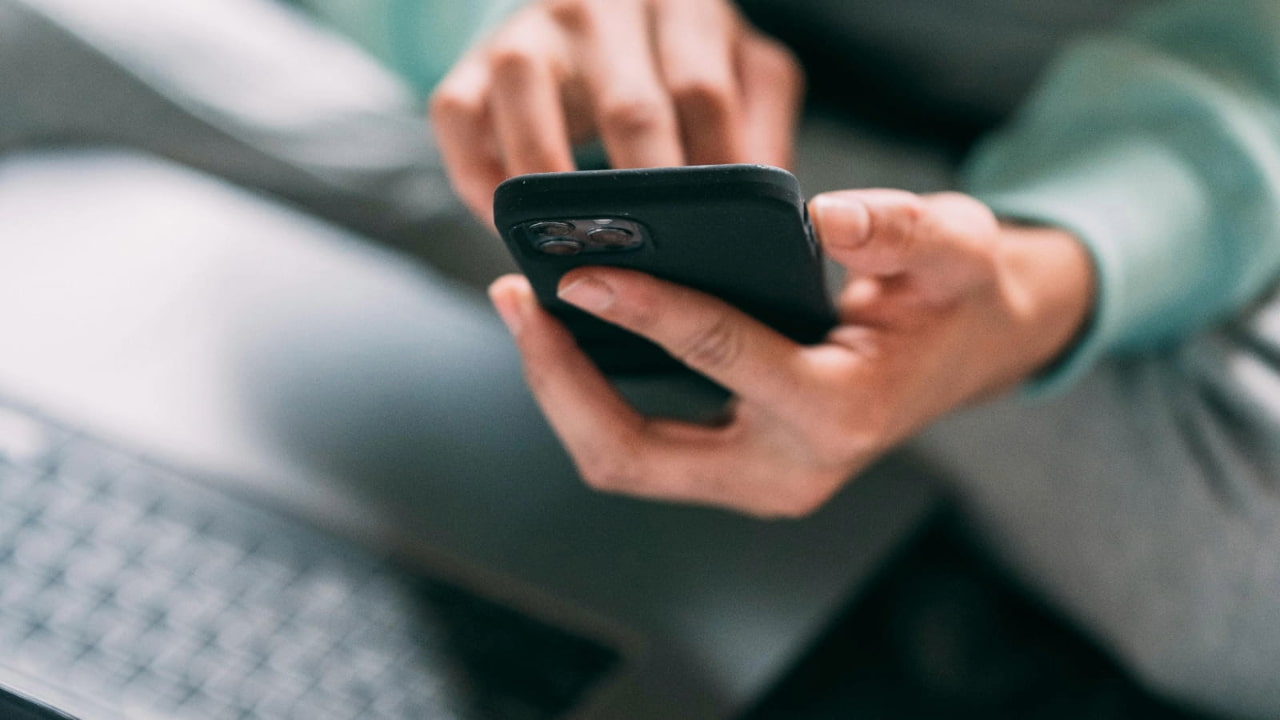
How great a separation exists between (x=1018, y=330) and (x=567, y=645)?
22cm

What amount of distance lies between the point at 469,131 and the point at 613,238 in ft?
0.51

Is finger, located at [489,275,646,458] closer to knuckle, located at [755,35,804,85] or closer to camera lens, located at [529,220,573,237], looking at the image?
camera lens, located at [529,220,573,237]

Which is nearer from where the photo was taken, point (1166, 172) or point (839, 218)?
point (839, 218)

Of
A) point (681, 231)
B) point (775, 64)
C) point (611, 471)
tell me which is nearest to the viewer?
point (681, 231)

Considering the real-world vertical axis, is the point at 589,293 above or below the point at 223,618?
above

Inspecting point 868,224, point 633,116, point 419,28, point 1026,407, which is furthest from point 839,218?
point 419,28

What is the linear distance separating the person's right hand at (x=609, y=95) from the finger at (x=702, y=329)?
0.30 feet

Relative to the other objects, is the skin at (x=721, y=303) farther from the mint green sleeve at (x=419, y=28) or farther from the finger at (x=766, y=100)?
the mint green sleeve at (x=419, y=28)

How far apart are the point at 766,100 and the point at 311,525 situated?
0.95ft

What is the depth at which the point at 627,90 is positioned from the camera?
0.43m

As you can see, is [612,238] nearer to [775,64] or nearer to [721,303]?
[721,303]

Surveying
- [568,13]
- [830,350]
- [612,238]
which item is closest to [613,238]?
[612,238]

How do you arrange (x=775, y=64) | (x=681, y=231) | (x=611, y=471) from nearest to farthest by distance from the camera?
(x=681, y=231) < (x=611, y=471) < (x=775, y=64)

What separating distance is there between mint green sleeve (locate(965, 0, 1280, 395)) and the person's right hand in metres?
0.13
